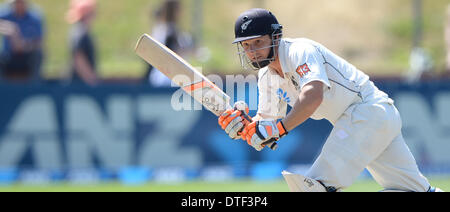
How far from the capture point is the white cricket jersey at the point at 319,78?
4.88 metres

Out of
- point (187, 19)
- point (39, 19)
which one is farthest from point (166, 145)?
point (187, 19)

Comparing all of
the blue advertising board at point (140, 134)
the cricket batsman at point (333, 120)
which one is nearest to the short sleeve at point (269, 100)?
the cricket batsman at point (333, 120)

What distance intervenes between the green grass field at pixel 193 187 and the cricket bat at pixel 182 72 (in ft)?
11.1

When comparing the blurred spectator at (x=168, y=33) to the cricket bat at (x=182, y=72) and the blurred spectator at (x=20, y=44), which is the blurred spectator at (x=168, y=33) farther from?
the cricket bat at (x=182, y=72)

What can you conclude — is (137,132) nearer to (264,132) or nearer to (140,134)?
(140,134)

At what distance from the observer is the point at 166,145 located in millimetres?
9562

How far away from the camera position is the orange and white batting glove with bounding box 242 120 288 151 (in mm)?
4883

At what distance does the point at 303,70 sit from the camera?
486 centimetres

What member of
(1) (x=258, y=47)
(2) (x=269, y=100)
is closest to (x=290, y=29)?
(2) (x=269, y=100)

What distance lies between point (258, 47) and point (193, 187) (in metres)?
4.20

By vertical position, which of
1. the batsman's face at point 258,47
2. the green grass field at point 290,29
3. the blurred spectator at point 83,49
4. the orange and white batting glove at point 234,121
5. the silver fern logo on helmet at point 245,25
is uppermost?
the green grass field at point 290,29

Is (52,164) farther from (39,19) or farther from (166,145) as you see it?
(39,19)

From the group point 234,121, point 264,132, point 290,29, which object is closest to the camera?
point 264,132

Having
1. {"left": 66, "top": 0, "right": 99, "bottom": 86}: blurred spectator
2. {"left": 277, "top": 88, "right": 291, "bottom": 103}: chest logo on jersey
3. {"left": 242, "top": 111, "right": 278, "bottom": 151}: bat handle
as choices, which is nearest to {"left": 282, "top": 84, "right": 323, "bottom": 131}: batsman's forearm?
{"left": 242, "top": 111, "right": 278, "bottom": 151}: bat handle
